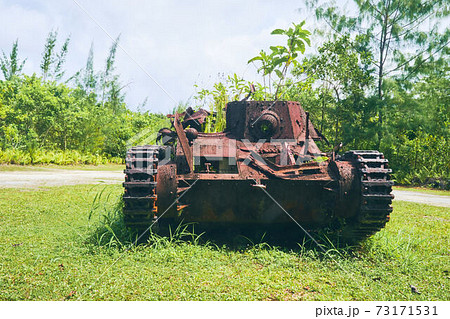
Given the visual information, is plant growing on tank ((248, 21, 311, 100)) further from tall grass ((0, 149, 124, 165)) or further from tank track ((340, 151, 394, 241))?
tall grass ((0, 149, 124, 165))

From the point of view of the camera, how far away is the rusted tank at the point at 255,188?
4.02 meters

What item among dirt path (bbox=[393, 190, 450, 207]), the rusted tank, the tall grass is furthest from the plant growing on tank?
the tall grass

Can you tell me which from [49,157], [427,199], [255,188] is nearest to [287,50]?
[255,188]

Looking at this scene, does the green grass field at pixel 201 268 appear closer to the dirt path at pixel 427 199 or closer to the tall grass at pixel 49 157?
the dirt path at pixel 427 199

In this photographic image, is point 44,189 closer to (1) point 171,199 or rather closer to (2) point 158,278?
(1) point 171,199

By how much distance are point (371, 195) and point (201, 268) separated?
1.98m

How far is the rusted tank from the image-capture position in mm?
4016

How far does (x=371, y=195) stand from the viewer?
3947 millimetres

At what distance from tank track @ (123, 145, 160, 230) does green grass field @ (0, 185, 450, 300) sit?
0.38m

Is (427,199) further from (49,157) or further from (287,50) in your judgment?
(49,157)

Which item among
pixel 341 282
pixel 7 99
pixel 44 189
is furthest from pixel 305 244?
pixel 7 99

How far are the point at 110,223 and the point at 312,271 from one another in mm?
2675

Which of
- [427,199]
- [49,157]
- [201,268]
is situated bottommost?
[427,199]

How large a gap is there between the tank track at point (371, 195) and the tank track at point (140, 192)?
230 centimetres
